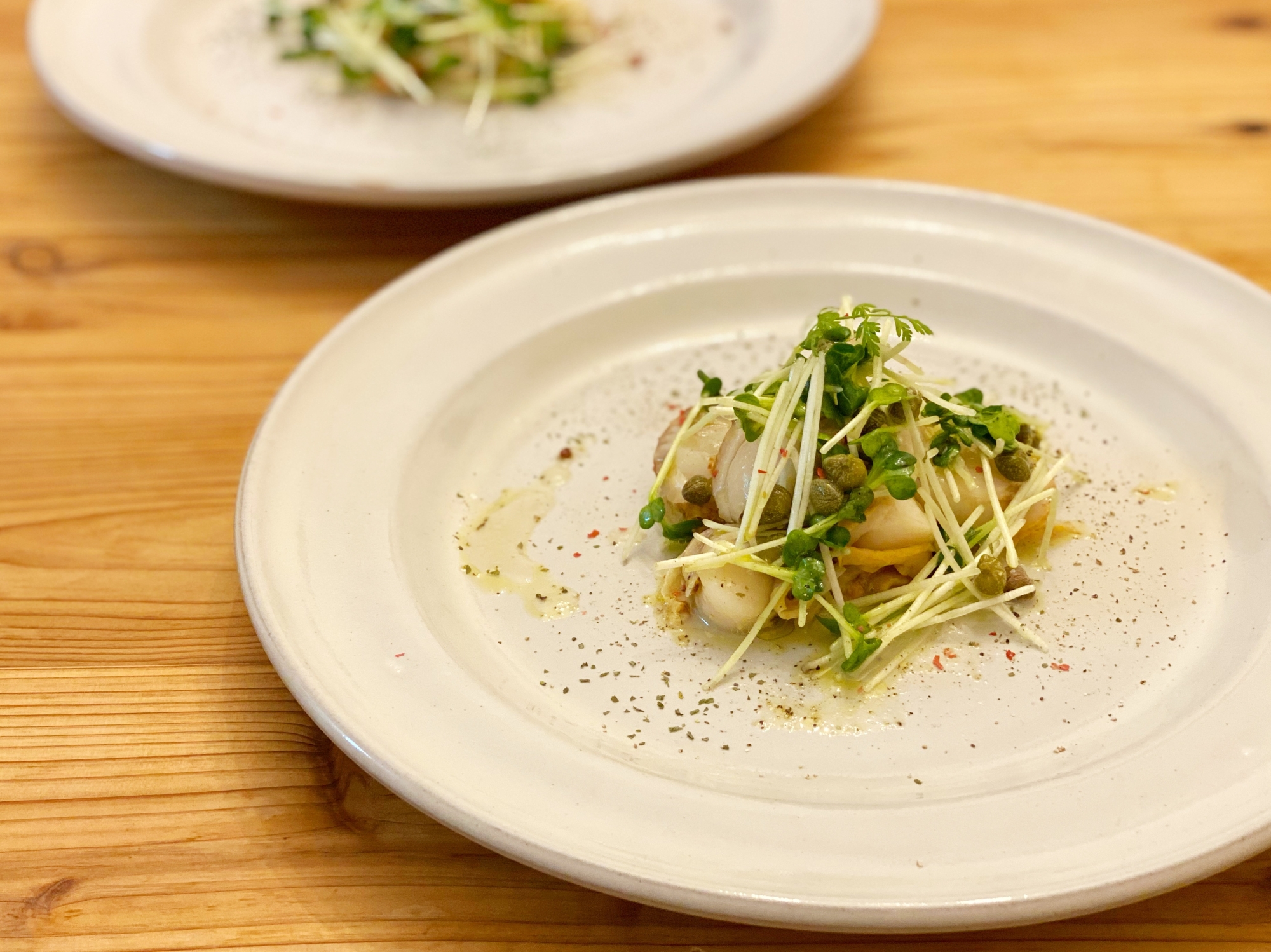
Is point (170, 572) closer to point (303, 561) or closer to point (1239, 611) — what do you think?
point (303, 561)

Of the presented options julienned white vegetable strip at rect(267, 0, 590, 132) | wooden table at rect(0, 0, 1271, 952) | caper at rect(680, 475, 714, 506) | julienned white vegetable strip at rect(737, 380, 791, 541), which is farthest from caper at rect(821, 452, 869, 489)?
julienned white vegetable strip at rect(267, 0, 590, 132)

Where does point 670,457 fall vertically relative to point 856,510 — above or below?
below

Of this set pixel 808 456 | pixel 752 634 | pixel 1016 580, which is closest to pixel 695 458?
pixel 808 456

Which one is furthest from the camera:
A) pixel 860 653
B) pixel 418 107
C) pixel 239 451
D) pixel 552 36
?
pixel 552 36

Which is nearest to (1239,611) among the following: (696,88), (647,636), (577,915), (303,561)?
(647,636)

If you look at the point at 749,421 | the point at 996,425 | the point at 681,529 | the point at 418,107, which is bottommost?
the point at 418,107

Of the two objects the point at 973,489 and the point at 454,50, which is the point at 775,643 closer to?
the point at 973,489
